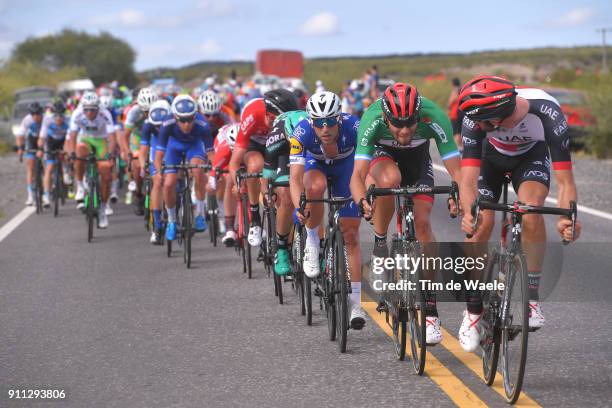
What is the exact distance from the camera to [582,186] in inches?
797

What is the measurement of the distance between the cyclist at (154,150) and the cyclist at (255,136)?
2244 mm

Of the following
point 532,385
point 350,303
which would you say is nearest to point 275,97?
point 350,303

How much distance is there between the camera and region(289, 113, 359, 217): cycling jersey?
862 centimetres

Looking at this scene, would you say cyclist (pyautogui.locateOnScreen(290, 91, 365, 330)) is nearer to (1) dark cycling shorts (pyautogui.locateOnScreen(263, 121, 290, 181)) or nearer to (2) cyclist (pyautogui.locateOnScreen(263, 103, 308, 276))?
(2) cyclist (pyautogui.locateOnScreen(263, 103, 308, 276))

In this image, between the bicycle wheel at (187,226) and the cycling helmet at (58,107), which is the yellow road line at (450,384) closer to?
the bicycle wheel at (187,226)

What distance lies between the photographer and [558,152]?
667 cm

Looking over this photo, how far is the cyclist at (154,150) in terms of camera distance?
1429cm

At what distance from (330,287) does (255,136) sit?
4.03 m

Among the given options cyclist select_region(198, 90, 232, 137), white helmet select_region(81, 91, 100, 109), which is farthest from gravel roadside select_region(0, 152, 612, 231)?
cyclist select_region(198, 90, 232, 137)

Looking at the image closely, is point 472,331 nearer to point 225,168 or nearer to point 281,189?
point 281,189

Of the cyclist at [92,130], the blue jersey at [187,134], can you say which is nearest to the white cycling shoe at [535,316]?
the blue jersey at [187,134]

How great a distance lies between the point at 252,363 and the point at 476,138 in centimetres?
206

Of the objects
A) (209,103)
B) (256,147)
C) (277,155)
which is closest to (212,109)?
(209,103)

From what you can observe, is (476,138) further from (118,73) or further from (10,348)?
(118,73)
